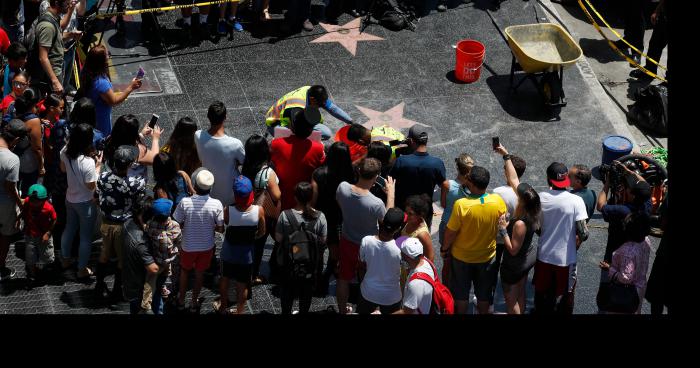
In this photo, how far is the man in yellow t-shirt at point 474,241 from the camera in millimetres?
7227

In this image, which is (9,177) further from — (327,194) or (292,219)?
(327,194)

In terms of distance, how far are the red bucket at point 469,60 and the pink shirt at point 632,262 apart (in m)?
5.86

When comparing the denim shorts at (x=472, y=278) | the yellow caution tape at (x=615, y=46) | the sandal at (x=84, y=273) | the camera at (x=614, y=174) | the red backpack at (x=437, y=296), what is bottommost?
the yellow caution tape at (x=615, y=46)

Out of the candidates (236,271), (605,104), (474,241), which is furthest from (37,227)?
(605,104)

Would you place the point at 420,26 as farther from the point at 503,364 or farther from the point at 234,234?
the point at 503,364

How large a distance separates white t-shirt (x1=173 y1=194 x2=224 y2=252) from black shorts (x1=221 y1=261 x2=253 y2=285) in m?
0.32

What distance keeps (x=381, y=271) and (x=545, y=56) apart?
7.07 m

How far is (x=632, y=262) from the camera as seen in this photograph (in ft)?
24.0

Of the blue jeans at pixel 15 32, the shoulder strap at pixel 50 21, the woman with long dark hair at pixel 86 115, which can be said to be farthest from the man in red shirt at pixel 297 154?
the blue jeans at pixel 15 32

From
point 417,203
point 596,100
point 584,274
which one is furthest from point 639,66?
point 417,203

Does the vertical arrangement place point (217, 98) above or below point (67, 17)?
below

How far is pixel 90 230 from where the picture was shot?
8031 mm

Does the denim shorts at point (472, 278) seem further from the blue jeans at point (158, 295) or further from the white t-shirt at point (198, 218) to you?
the blue jeans at point (158, 295)

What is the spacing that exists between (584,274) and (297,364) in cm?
843
